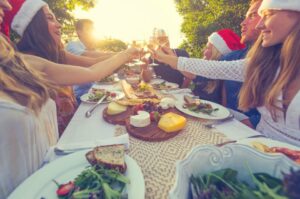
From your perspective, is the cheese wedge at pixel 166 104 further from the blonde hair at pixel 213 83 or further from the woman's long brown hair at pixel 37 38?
the blonde hair at pixel 213 83

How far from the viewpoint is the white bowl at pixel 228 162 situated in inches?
25.2

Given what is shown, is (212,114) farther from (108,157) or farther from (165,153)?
(108,157)

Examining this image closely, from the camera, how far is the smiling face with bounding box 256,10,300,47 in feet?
5.09

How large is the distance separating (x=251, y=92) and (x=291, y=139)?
491mm

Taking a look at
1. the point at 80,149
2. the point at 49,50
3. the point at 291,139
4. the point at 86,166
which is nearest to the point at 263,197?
the point at 86,166

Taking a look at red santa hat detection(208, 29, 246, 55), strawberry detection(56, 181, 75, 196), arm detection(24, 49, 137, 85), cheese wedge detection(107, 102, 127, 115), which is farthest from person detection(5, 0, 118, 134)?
red santa hat detection(208, 29, 246, 55)

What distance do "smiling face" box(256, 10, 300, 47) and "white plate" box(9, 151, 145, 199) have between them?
1.42 metres

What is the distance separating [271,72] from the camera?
1733 millimetres

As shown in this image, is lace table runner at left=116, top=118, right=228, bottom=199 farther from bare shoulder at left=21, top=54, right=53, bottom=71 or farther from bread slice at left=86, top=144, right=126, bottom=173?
bare shoulder at left=21, top=54, right=53, bottom=71

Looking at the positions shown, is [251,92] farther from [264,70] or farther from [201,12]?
[201,12]

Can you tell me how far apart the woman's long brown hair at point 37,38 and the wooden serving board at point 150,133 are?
4.48ft

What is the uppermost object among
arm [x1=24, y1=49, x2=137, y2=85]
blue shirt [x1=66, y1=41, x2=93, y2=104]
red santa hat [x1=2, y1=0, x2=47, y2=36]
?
red santa hat [x1=2, y1=0, x2=47, y2=36]

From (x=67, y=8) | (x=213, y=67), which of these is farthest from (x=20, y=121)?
(x=67, y=8)

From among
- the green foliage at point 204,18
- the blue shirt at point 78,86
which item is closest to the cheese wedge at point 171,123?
the blue shirt at point 78,86
